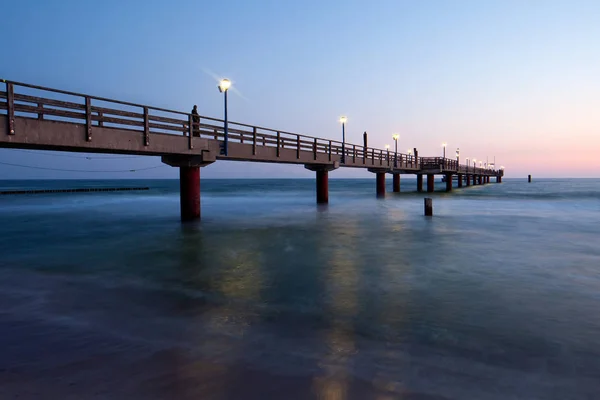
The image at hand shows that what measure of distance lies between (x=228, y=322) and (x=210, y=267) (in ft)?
16.1

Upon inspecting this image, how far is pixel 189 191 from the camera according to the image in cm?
2211

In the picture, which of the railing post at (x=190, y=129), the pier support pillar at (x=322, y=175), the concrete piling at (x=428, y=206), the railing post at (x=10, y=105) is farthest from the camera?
the pier support pillar at (x=322, y=175)

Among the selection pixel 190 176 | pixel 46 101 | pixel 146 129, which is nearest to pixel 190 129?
pixel 146 129

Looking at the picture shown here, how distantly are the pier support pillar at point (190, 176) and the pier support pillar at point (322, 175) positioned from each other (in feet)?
39.5

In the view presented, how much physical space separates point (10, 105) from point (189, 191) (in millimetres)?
10835

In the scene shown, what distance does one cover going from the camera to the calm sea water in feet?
15.4

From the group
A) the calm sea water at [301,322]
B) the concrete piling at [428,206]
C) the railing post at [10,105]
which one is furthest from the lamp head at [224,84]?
the concrete piling at [428,206]

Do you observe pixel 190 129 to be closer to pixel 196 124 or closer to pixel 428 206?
pixel 196 124

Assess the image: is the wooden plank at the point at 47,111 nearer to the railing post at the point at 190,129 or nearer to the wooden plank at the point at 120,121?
the wooden plank at the point at 120,121

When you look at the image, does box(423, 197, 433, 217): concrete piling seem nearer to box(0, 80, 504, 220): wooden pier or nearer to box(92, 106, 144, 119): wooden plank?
box(0, 80, 504, 220): wooden pier

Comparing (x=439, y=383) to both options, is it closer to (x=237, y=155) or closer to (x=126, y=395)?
(x=126, y=395)

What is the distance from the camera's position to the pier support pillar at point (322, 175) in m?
33.6

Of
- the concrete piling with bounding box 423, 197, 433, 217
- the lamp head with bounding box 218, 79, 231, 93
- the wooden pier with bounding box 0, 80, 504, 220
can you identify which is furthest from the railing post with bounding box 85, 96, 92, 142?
the concrete piling with bounding box 423, 197, 433, 217

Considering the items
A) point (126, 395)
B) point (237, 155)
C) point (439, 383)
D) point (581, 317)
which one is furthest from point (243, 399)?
point (237, 155)
